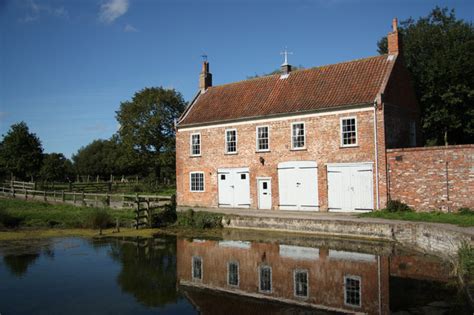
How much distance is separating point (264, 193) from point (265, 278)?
12724mm

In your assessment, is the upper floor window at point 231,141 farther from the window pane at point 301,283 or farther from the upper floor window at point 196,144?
the window pane at point 301,283

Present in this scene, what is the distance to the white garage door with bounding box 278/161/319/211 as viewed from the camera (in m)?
23.2

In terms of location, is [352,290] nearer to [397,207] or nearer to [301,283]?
[301,283]

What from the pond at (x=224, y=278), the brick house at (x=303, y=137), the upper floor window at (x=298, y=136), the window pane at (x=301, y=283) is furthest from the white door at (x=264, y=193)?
the window pane at (x=301, y=283)

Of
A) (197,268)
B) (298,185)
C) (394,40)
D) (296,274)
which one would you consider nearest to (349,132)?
(298,185)

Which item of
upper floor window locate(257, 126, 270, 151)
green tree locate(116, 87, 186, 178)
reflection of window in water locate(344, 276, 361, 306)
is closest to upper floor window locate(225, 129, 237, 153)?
upper floor window locate(257, 126, 270, 151)

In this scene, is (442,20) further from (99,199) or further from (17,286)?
(17,286)

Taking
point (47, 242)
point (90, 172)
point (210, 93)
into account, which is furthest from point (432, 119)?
point (90, 172)

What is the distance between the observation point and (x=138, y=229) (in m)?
22.1

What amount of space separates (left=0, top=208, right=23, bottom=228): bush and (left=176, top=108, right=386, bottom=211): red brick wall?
10168 mm

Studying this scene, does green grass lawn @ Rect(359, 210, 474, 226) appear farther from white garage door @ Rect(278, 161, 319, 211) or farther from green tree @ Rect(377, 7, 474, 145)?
green tree @ Rect(377, 7, 474, 145)

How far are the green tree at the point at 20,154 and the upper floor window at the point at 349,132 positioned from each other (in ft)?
117

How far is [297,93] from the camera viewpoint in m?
25.1

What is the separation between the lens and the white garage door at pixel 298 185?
23.2m
